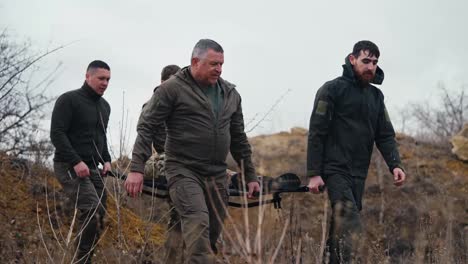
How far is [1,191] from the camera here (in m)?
10.1

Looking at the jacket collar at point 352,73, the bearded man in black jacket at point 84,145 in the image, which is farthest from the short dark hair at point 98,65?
the jacket collar at point 352,73

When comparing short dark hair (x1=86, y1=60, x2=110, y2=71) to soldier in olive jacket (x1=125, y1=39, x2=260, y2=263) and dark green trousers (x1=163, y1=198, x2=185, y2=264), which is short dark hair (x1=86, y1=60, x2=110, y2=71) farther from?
dark green trousers (x1=163, y1=198, x2=185, y2=264)

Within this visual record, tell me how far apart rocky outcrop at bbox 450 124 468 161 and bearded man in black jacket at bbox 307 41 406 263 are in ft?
45.1

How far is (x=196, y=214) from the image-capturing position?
209 inches

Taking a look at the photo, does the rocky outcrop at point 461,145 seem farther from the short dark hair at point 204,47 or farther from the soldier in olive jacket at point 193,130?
the short dark hair at point 204,47

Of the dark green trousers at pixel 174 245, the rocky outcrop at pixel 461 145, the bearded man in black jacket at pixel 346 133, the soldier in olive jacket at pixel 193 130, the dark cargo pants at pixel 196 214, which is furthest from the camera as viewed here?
the rocky outcrop at pixel 461 145

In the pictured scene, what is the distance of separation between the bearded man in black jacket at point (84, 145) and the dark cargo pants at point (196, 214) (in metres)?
1.45

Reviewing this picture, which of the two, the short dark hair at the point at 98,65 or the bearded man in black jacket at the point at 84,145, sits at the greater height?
the short dark hair at the point at 98,65

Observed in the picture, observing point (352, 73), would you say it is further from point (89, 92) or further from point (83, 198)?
point (83, 198)

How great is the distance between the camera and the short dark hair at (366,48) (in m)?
6.41

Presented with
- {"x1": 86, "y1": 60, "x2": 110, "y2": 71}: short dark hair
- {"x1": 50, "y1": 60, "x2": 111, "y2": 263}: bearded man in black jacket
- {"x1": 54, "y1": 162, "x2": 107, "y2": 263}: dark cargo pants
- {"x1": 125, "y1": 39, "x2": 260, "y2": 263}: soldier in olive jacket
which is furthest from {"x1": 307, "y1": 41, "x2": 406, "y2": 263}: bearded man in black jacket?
{"x1": 86, "y1": 60, "x2": 110, "y2": 71}: short dark hair

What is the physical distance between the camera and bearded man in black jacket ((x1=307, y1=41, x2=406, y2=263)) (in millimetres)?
6195

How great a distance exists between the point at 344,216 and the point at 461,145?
14761mm

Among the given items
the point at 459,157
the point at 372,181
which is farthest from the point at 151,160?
the point at 459,157
